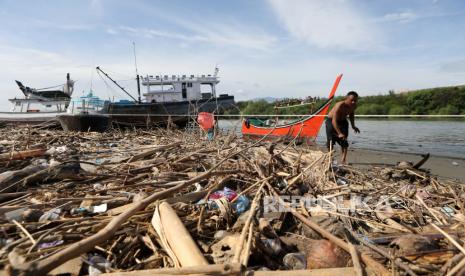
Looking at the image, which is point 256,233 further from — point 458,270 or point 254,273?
point 458,270

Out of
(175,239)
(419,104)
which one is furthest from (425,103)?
(175,239)

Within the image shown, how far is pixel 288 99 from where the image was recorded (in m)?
14.2

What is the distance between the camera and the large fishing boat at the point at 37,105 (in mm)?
15875

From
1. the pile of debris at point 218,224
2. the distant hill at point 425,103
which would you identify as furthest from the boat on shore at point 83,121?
the distant hill at point 425,103

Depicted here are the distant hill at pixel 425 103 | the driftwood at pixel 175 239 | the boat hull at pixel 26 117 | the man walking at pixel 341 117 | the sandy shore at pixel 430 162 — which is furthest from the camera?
the distant hill at pixel 425 103

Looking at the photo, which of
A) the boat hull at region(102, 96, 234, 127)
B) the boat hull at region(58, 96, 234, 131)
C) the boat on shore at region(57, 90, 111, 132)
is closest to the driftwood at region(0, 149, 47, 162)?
the boat hull at region(58, 96, 234, 131)

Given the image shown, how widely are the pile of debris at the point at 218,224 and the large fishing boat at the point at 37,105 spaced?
45.2 ft

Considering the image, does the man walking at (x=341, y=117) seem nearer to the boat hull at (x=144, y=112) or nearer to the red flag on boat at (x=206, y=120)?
the red flag on boat at (x=206, y=120)

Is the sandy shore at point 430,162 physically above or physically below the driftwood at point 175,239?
below

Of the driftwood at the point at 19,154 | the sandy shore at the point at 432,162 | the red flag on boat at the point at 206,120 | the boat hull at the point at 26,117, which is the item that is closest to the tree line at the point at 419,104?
the boat hull at the point at 26,117

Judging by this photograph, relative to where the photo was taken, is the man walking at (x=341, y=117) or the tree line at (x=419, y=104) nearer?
the man walking at (x=341, y=117)

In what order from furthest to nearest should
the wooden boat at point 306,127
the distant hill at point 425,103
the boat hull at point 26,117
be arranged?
the distant hill at point 425,103, the boat hull at point 26,117, the wooden boat at point 306,127

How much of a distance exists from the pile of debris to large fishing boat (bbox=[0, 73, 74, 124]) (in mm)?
13783

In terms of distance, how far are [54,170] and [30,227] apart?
53.3 inches
